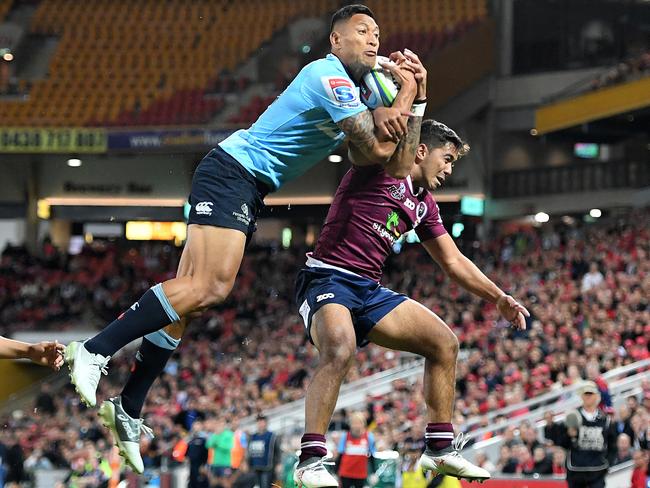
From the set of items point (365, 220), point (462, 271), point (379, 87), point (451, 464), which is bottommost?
point (451, 464)

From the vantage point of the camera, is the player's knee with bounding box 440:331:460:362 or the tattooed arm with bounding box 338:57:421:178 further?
the player's knee with bounding box 440:331:460:362

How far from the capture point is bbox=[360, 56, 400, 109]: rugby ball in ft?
22.1

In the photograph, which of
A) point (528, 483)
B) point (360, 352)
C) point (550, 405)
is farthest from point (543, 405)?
point (360, 352)

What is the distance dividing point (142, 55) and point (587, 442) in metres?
23.1

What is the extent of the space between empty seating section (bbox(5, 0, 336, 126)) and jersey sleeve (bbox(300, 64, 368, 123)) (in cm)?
2393

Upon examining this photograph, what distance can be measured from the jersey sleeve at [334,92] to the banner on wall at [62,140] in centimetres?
2454

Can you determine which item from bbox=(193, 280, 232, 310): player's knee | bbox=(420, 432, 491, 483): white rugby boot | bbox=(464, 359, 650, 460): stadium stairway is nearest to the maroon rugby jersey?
bbox=(193, 280, 232, 310): player's knee

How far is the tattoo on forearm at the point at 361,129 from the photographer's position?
650 centimetres

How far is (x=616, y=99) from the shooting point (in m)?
28.1

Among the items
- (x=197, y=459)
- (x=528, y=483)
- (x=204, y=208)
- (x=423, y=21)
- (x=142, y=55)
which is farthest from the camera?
(x=142, y=55)

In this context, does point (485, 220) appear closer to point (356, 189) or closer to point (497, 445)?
point (497, 445)

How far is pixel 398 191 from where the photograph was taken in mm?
7188

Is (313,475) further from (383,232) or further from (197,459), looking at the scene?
(197,459)

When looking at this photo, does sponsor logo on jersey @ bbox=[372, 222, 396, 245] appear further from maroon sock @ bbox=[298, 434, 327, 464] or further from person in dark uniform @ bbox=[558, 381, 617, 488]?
person in dark uniform @ bbox=[558, 381, 617, 488]
